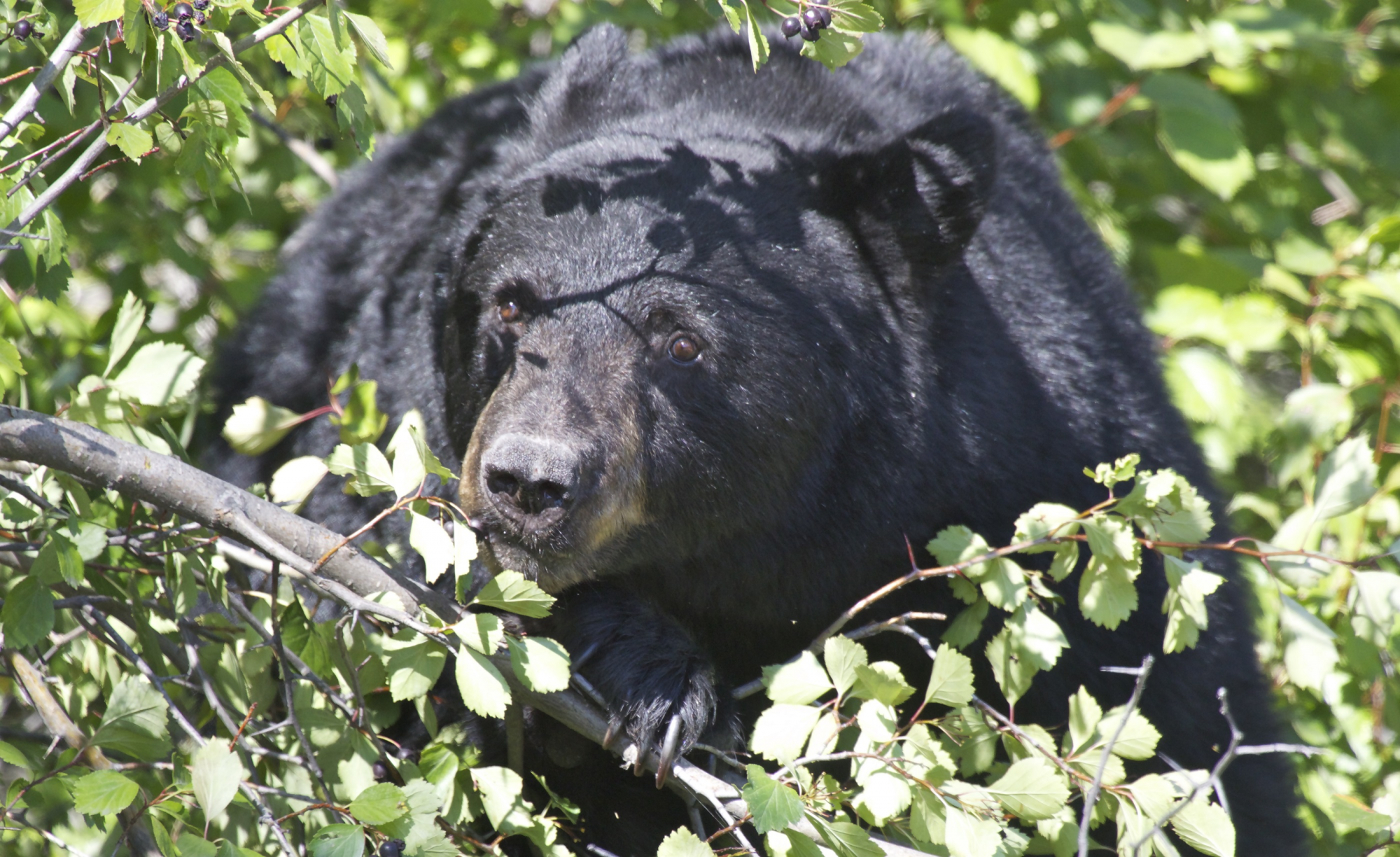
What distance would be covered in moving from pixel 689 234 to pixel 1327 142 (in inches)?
145

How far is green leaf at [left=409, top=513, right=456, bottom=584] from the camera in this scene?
202cm

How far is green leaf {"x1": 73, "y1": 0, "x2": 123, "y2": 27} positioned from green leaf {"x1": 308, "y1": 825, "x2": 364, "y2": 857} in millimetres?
1281

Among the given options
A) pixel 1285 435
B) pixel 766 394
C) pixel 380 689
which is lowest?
pixel 1285 435

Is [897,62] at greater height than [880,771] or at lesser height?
greater

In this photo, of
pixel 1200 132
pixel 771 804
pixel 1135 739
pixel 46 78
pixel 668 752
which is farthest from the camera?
pixel 1200 132

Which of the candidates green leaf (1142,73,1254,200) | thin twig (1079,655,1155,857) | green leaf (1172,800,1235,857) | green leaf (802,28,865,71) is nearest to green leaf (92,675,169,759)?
thin twig (1079,655,1155,857)

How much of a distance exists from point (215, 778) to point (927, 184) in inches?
77.2

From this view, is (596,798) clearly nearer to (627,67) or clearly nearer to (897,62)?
(627,67)

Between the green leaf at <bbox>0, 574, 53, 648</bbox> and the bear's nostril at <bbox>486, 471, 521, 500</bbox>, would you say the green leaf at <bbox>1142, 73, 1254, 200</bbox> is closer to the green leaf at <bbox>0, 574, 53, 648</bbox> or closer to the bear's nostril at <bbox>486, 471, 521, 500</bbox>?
the bear's nostril at <bbox>486, 471, 521, 500</bbox>

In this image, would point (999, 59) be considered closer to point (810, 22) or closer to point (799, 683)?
point (810, 22)

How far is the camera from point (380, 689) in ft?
9.19

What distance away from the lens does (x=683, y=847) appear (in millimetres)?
1998

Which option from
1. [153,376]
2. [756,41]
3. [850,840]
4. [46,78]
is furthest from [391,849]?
[756,41]

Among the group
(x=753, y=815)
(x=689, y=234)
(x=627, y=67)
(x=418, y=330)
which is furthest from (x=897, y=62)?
(x=753, y=815)
